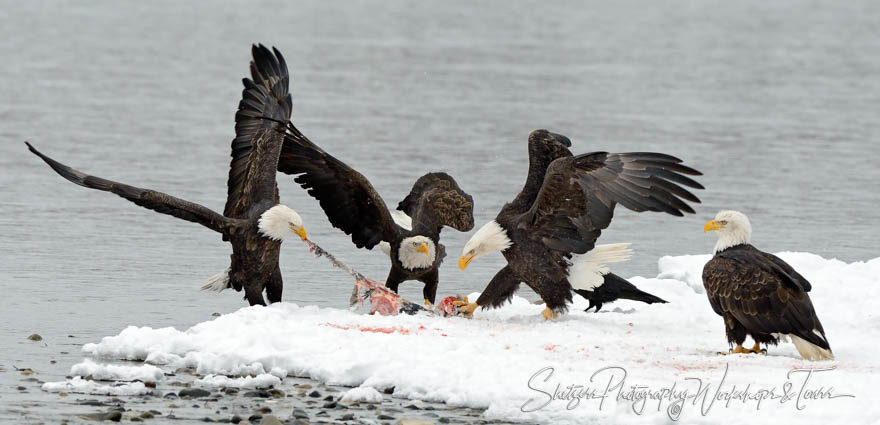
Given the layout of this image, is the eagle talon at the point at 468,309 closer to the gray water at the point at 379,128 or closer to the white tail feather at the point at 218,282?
the gray water at the point at 379,128

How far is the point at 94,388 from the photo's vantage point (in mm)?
5516

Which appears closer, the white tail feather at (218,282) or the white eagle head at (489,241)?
the white eagle head at (489,241)

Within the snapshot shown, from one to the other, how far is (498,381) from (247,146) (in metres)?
3.07

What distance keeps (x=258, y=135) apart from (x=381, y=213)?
0.84m

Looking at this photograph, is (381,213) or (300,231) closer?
(300,231)

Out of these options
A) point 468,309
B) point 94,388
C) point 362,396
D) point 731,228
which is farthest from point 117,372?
point 731,228

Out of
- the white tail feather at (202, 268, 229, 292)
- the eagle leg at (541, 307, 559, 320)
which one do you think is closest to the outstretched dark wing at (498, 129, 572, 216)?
the eagle leg at (541, 307, 559, 320)

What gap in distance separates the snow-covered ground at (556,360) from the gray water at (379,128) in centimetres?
74

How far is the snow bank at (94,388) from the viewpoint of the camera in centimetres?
549

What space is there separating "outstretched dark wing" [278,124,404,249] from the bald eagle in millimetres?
246

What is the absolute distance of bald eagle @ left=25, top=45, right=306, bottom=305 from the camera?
6969mm

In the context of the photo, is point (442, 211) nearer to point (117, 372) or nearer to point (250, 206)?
point (250, 206)

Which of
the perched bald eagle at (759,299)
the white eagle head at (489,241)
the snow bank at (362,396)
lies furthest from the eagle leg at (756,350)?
the snow bank at (362,396)

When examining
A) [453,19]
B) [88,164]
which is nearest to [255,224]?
[88,164]
